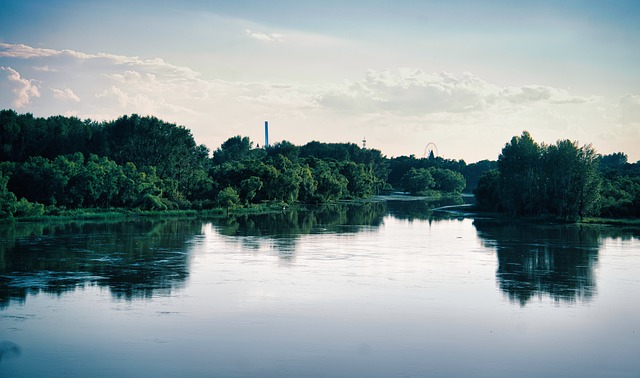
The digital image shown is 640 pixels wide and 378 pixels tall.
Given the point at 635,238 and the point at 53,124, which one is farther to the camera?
the point at 53,124

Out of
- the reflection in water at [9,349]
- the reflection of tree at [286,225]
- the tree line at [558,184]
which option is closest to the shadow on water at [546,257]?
the tree line at [558,184]

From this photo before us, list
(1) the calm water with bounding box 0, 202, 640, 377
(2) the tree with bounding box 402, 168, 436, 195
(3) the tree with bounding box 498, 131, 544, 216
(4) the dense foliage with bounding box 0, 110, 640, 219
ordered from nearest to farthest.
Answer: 1. (1) the calm water with bounding box 0, 202, 640, 377
2. (4) the dense foliage with bounding box 0, 110, 640, 219
3. (3) the tree with bounding box 498, 131, 544, 216
4. (2) the tree with bounding box 402, 168, 436, 195

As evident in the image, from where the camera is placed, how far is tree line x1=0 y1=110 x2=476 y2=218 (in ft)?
173

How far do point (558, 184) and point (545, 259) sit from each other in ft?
90.7

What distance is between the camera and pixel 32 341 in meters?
15.8

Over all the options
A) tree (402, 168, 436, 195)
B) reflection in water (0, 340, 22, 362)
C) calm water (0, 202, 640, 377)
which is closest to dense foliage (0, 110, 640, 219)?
calm water (0, 202, 640, 377)

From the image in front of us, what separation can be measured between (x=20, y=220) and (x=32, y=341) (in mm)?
34378

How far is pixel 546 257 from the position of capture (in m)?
31.6

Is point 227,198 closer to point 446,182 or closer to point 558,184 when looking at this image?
point 558,184

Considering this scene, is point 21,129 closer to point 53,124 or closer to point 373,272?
point 53,124

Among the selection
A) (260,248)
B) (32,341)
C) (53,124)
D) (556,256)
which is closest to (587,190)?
(556,256)

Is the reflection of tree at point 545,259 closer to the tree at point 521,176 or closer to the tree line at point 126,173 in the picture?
the tree at point 521,176

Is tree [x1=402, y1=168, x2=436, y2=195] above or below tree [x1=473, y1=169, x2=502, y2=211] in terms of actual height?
above

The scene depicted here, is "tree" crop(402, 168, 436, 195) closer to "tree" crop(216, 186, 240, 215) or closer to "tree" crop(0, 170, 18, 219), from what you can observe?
"tree" crop(216, 186, 240, 215)
